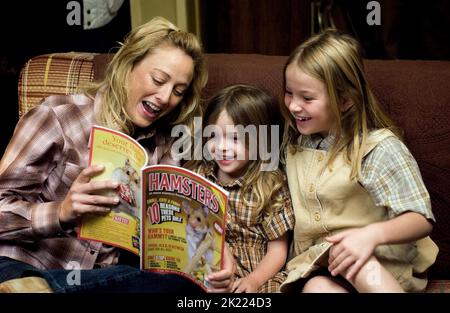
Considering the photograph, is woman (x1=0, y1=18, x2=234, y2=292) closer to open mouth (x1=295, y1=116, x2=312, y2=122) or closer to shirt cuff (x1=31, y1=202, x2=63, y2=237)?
shirt cuff (x1=31, y1=202, x2=63, y2=237)

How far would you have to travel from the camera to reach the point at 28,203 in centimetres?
155

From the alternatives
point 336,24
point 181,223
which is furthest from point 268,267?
point 336,24

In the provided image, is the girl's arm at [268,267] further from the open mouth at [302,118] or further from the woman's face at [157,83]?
the woman's face at [157,83]

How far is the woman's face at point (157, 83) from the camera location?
160 cm

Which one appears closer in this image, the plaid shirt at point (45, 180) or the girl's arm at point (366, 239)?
the girl's arm at point (366, 239)

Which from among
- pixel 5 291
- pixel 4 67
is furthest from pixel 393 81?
pixel 4 67

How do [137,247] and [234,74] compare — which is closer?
[137,247]

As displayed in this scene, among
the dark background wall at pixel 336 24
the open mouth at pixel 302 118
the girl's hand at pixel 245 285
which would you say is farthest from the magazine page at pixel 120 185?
the dark background wall at pixel 336 24

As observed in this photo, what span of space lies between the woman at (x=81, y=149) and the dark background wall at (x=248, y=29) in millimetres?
489

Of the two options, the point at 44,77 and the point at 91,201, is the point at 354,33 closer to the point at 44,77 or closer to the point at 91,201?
the point at 44,77

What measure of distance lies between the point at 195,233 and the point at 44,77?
788 millimetres

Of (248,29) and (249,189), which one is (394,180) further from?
(248,29)

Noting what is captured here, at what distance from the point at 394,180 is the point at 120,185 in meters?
0.65

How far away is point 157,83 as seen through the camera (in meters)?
1.60
